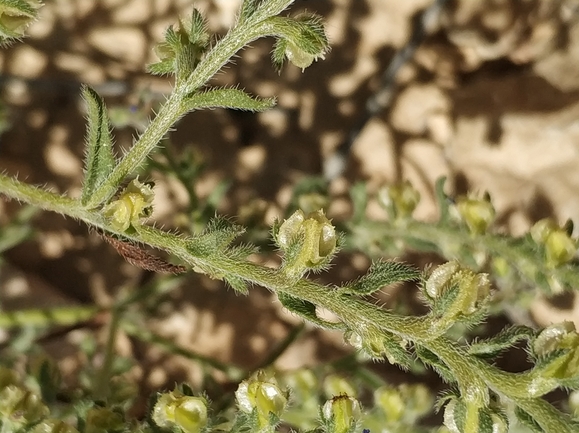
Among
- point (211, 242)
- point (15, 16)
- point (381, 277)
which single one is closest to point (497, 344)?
point (381, 277)

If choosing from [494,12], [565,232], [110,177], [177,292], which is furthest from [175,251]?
[494,12]

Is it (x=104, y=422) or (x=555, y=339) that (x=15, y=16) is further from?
(x=555, y=339)

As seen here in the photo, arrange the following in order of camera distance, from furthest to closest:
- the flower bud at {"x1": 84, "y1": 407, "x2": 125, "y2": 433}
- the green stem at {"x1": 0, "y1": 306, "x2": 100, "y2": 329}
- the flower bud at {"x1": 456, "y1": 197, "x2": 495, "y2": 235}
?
the green stem at {"x1": 0, "y1": 306, "x2": 100, "y2": 329}
the flower bud at {"x1": 456, "y1": 197, "x2": 495, "y2": 235}
the flower bud at {"x1": 84, "y1": 407, "x2": 125, "y2": 433}

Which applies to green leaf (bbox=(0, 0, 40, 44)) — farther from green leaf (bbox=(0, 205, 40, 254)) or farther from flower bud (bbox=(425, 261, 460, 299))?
green leaf (bbox=(0, 205, 40, 254))

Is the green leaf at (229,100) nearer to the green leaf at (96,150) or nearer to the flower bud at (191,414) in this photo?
the green leaf at (96,150)

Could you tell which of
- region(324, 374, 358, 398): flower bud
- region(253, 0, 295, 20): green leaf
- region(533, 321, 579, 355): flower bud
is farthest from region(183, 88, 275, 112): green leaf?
region(324, 374, 358, 398): flower bud

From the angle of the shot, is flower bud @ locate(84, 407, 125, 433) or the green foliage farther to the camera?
flower bud @ locate(84, 407, 125, 433)

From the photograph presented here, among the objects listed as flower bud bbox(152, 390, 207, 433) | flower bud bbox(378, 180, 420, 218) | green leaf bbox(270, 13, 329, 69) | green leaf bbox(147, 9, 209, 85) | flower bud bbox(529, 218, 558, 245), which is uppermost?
green leaf bbox(270, 13, 329, 69)
